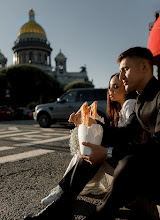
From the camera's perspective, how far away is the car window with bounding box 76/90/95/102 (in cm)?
1072

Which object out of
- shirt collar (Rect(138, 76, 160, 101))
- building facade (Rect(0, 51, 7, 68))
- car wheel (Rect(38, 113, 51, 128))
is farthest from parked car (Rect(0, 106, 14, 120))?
building facade (Rect(0, 51, 7, 68))

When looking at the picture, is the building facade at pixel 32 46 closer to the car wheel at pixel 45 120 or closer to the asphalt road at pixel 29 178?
the car wheel at pixel 45 120

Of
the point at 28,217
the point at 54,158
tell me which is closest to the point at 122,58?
the point at 28,217

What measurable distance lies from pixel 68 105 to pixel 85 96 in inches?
34.2

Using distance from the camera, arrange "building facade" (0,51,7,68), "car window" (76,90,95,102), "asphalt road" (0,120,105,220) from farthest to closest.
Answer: "building facade" (0,51,7,68) < "car window" (76,90,95,102) < "asphalt road" (0,120,105,220)

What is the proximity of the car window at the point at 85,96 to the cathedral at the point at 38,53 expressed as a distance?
65385 mm

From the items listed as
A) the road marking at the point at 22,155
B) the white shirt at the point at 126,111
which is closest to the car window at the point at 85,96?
the road marking at the point at 22,155

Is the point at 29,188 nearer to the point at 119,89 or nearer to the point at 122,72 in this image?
the point at 119,89

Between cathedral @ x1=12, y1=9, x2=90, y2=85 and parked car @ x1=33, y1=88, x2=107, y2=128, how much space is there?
64.5m

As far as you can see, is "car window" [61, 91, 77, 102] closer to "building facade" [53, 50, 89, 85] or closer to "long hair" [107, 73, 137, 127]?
"long hair" [107, 73, 137, 127]

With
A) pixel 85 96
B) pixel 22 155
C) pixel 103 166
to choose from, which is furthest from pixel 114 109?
pixel 85 96

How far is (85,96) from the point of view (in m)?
10.9

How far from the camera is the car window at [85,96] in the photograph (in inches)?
422

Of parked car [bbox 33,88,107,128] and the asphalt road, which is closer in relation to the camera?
the asphalt road
